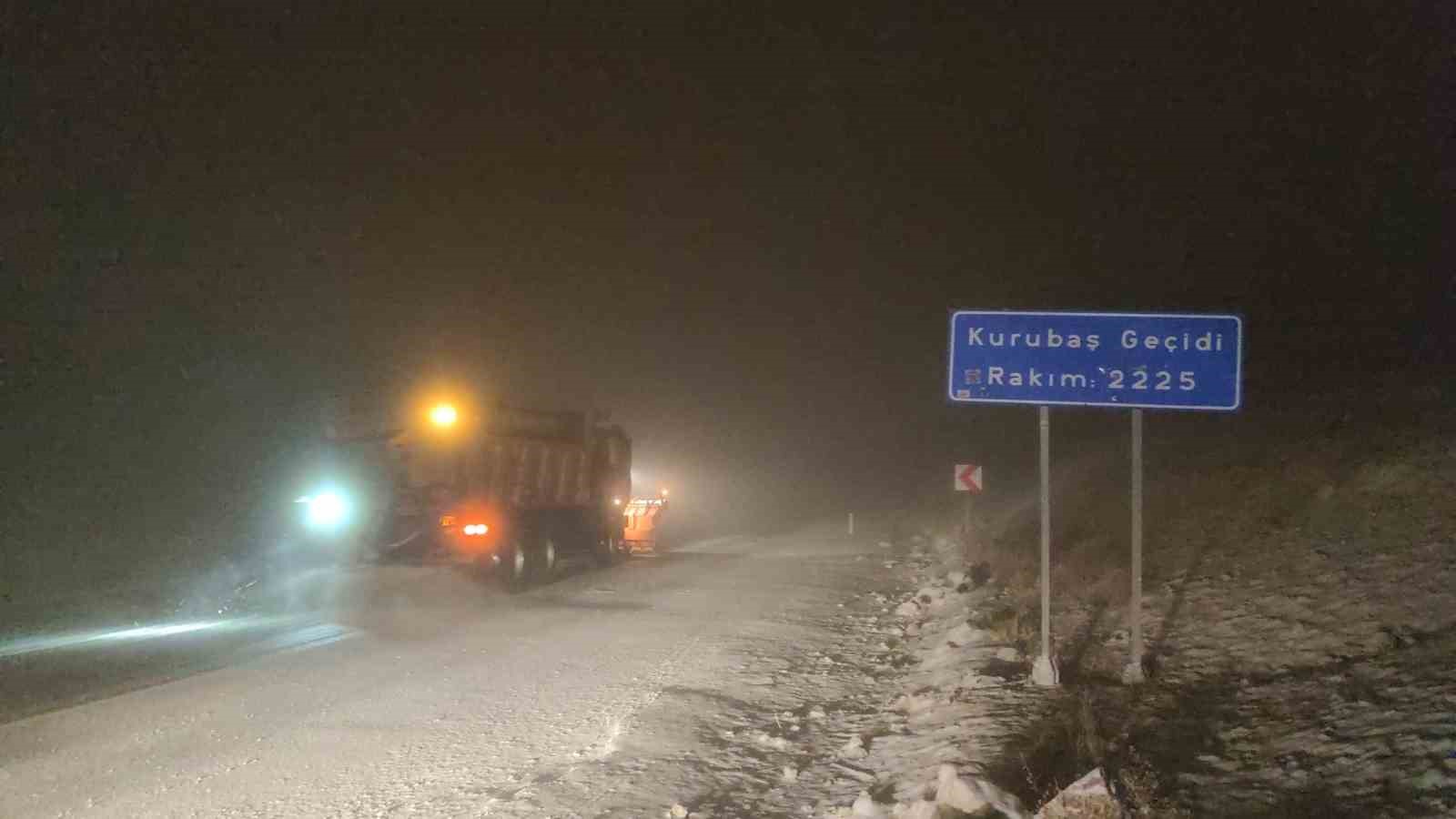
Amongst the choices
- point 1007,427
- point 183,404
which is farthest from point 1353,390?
point 1007,427

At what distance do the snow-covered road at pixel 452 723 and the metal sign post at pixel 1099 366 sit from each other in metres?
2.88

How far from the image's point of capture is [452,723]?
9.14 m

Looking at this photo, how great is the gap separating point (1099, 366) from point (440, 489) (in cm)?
1235

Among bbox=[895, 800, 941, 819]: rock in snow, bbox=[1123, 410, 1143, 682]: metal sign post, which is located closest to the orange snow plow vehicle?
bbox=[1123, 410, 1143, 682]: metal sign post

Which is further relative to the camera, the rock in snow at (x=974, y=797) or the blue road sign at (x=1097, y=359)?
the blue road sign at (x=1097, y=359)

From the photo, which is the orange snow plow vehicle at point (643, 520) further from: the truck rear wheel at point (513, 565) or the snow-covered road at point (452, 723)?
the snow-covered road at point (452, 723)

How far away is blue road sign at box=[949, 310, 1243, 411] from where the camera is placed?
9.70 meters

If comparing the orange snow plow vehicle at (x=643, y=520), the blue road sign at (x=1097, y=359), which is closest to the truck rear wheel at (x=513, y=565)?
the blue road sign at (x=1097, y=359)

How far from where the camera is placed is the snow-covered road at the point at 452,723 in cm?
725

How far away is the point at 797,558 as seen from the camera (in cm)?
2669

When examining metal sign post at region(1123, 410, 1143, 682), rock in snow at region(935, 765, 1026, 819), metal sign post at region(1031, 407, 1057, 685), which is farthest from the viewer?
metal sign post at region(1031, 407, 1057, 685)

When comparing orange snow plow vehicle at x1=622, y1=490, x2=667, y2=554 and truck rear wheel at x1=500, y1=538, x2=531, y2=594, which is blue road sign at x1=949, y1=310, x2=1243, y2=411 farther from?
orange snow plow vehicle at x1=622, y1=490, x2=667, y2=554

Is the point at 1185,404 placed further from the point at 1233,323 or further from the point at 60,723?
the point at 60,723

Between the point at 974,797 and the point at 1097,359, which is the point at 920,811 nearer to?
the point at 974,797
